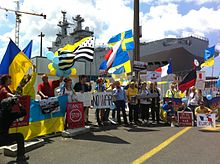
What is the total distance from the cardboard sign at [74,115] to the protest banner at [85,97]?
83 centimetres

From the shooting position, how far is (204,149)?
768cm

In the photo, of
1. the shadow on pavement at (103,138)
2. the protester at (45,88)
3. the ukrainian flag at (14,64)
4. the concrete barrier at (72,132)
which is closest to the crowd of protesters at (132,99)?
the protester at (45,88)

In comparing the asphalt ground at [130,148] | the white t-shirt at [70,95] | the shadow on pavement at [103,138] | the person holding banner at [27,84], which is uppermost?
the person holding banner at [27,84]

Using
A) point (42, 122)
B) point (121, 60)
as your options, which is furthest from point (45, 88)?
point (121, 60)

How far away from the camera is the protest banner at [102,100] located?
447 inches

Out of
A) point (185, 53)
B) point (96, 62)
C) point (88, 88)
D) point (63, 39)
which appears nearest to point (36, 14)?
point (63, 39)

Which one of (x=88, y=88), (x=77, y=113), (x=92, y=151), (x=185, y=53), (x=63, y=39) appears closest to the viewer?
(x=92, y=151)

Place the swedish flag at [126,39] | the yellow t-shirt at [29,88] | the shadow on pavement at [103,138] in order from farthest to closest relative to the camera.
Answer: the swedish flag at [126,39]
the yellow t-shirt at [29,88]
the shadow on pavement at [103,138]

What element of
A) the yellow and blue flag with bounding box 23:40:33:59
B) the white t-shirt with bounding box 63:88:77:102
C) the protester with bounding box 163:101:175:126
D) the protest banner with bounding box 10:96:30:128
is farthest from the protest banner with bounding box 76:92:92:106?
the protester with bounding box 163:101:175:126

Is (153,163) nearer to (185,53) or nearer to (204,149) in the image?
(204,149)

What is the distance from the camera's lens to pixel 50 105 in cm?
932

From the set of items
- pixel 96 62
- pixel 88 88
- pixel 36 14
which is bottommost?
pixel 88 88

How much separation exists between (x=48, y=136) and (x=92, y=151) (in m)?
2.25

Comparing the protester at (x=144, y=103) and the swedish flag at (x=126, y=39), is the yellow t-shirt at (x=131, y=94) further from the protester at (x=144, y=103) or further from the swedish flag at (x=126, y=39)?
the swedish flag at (x=126, y=39)
